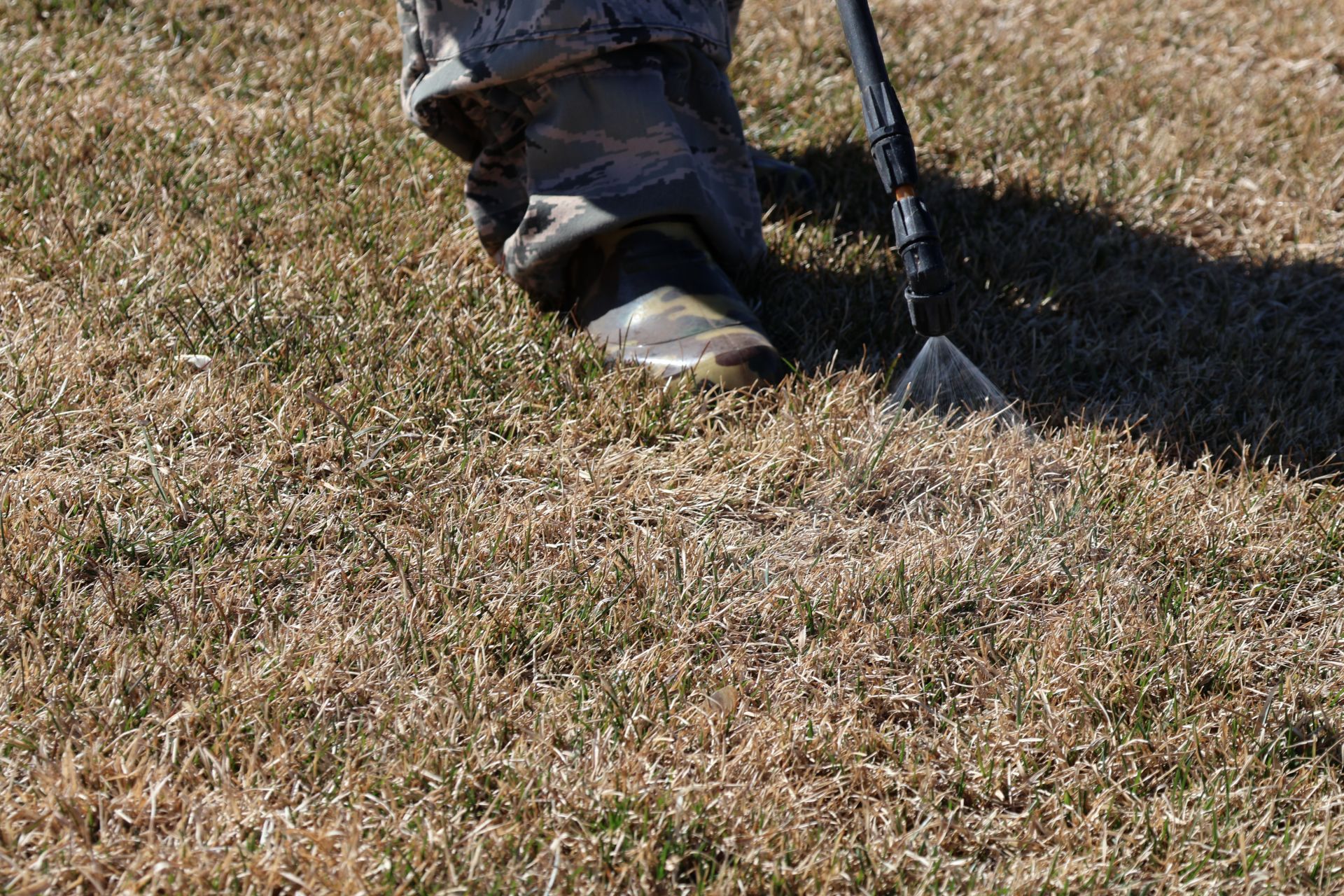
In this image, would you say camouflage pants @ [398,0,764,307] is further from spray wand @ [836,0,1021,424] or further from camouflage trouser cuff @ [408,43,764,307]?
spray wand @ [836,0,1021,424]

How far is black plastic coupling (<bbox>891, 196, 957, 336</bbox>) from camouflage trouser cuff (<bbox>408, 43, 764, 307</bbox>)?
1.44 feet

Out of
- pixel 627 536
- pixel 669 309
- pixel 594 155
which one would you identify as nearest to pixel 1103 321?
pixel 669 309

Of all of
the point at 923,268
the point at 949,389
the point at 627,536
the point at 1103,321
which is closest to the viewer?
the point at 627,536

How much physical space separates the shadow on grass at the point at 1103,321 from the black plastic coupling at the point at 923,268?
227 mm

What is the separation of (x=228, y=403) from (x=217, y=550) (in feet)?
1.14

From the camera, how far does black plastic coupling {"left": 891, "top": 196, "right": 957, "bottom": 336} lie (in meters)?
2.04

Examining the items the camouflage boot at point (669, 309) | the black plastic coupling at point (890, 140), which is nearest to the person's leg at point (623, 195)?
the camouflage boot at point (669, 309)

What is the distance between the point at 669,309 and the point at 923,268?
0.47 meters

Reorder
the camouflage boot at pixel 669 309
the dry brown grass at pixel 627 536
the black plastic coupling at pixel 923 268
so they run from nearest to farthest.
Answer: the dry brown grass at pixel 627 536 → the black plastic coupling at pixel 923 268 → the camouflage boot at pixel 669 309

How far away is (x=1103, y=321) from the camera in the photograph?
2.55 meters

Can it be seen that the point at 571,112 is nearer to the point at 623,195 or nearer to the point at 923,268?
the point at 623,195

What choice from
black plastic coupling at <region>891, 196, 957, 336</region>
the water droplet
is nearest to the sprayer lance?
black plastic coupling at <region>891, 196, 957, 336</region>

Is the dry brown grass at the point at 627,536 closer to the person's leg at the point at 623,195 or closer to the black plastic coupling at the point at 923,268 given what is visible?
the person's leg at the point at 623,195

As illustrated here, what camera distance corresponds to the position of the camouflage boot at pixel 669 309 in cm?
220
